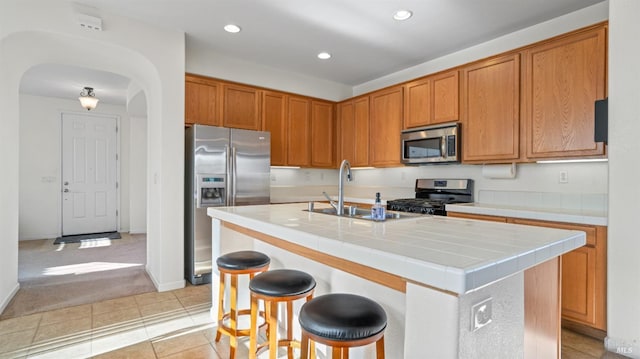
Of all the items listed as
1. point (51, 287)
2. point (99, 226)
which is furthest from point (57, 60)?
point (99, 226)

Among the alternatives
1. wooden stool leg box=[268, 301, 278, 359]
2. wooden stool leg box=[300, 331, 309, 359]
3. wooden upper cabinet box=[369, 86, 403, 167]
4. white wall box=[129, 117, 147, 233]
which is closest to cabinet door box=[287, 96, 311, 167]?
wooden upper cabinet box=[369, 86, 403, 167]

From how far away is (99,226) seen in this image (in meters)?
6.22

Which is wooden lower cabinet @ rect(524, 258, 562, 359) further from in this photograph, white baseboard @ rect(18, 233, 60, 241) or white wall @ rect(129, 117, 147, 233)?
white baseboard @ rect(18, 233, 60, 241)

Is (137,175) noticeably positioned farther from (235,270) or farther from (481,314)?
(481,314)

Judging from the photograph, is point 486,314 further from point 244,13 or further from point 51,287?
point 51,287

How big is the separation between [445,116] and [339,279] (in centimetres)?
255

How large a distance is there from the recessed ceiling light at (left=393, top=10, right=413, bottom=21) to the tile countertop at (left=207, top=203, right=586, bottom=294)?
2.02m

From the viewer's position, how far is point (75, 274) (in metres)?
3.71

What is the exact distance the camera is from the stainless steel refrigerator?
340 cm
